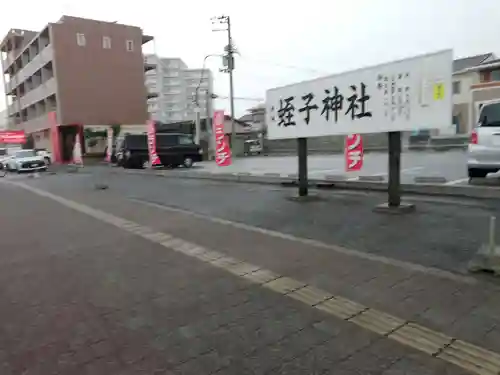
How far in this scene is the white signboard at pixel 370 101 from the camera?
5.70m

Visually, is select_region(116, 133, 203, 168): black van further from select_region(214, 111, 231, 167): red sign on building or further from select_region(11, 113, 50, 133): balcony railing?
select_region(11, 113, 50, 133): balcony railing

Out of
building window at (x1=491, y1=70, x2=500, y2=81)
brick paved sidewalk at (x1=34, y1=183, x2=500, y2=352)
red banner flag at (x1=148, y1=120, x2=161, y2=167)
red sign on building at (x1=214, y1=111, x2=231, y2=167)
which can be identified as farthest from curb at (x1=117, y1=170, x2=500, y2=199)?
building window at (x1=491, y1=70, x2=500, y2=81)

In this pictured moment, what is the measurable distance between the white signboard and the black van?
13.4m

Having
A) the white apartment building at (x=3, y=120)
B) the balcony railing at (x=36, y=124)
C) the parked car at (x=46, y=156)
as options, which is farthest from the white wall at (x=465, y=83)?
the white apartment building at (x=3, y=120)

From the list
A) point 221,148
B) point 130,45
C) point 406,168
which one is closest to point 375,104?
point 406,168

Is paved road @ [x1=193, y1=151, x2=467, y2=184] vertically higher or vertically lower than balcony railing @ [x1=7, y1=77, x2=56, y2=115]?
lower

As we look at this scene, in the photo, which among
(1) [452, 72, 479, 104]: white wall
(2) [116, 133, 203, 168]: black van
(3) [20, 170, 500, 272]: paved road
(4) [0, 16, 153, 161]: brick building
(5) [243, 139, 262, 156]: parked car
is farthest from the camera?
(5) [243, 139, 262, 156]: parked car

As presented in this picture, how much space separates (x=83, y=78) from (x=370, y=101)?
33.7 meters

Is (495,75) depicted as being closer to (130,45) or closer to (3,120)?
(130,45)

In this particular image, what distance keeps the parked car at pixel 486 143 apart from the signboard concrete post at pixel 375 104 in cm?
266

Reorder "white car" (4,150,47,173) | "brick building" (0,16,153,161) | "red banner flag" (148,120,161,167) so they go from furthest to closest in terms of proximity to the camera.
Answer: "brick building" (0,16,153,161)
"white car" (4,150,47,173)
"red banner flag" (148,120,161,167)

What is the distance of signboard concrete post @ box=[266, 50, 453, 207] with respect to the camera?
572 centimetres

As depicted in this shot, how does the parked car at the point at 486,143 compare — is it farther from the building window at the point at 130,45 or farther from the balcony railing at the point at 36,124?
the balcony railing at the point at 36,124

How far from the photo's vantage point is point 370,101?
6625 mm
